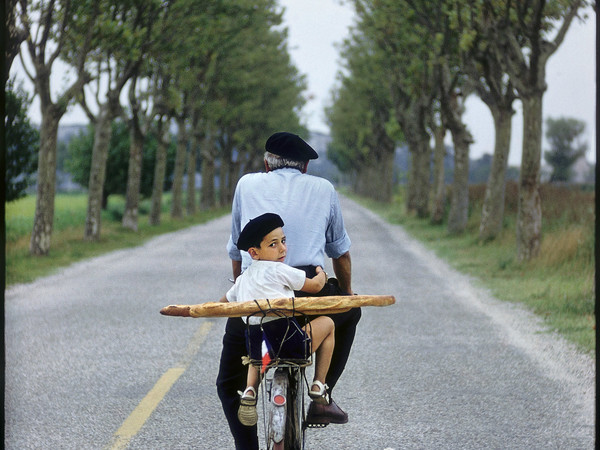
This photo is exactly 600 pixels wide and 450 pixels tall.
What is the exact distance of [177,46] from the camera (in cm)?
2525

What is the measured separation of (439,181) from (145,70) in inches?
419

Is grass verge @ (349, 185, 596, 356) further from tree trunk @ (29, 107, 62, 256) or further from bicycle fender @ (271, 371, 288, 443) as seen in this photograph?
tree trunk @ (29, 107, 62, 256)

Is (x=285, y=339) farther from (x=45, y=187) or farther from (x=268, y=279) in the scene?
(x=45, y=187)

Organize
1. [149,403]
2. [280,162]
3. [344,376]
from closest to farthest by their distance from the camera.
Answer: [280,162] → [149,403] → [344,376]

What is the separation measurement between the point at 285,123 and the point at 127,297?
58.5 m

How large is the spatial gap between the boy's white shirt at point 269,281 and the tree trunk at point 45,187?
15.7 meters

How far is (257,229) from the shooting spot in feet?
12.4

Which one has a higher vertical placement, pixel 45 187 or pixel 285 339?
pixel 45 187

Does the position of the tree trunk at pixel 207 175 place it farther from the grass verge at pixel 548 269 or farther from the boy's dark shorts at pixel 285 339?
the boy's dark shorts at pixel 285 339

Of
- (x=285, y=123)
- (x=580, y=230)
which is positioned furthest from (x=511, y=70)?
(x=285, y=123)

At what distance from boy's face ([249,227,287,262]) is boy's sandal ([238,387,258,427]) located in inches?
24.2

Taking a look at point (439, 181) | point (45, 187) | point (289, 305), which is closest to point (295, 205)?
point (289, 305)

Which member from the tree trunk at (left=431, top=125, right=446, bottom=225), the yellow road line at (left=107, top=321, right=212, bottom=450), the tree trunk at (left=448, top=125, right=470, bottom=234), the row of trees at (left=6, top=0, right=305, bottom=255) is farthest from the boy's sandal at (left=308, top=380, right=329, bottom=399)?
the tree trunk at (left=431, top=125, right=446, bottom=225)

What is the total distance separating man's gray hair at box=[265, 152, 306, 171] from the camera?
163 inches
